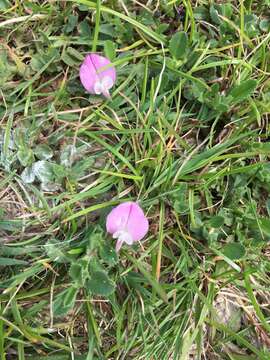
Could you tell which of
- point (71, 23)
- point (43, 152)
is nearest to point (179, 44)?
point (71, 23)

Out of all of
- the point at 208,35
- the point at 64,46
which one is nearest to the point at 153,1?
the point at 208,35

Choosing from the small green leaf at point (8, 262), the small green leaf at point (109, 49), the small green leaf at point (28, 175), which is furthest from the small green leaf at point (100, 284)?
the small green leaf at point (109, 49)

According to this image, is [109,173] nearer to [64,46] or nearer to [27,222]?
[27,222]

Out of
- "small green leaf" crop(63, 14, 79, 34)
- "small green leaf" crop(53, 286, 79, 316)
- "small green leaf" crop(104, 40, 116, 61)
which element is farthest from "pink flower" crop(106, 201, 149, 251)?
"small green leaf" crop(63, 14, 79, 34)

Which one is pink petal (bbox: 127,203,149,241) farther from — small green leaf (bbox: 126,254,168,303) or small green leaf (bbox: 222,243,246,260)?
small green leaf (bbox: 222,243,246,260)

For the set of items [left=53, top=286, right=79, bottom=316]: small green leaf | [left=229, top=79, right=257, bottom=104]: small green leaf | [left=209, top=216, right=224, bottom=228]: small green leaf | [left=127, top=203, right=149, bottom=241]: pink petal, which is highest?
[left=229, top=79, right=257, bottom=104]: small green leaf
